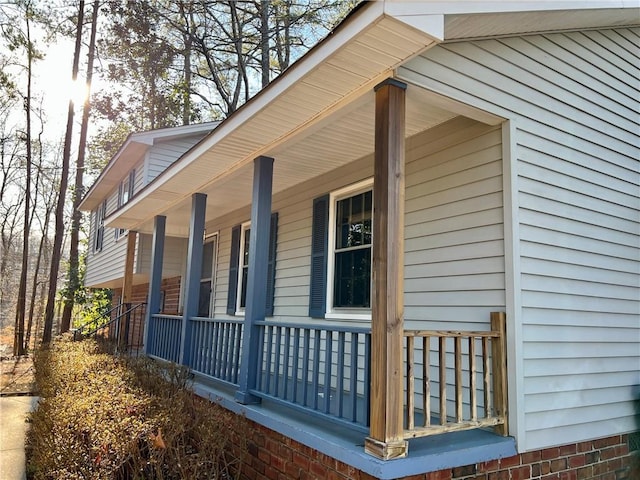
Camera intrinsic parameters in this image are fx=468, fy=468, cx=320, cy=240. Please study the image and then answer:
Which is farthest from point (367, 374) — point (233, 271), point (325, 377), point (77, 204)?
point (77, 204)

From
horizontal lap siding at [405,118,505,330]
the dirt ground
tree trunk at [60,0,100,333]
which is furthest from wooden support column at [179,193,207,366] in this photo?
tree trunk at [60,0,100,333]

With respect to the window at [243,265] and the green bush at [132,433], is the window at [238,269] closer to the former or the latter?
the window at [243,265]

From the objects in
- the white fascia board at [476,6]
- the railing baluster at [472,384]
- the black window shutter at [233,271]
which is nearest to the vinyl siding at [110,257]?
the black window shutter at [233,271]

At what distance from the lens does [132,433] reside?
10.5ft

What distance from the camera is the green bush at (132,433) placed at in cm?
308

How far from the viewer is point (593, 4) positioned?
3.79m

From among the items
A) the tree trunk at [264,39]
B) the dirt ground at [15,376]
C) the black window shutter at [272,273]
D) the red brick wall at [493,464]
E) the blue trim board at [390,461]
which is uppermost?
the tree trunk at [264,39]

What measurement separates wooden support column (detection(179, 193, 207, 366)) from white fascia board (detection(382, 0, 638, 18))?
13.6 ft

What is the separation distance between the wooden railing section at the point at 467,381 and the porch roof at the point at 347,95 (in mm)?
1616

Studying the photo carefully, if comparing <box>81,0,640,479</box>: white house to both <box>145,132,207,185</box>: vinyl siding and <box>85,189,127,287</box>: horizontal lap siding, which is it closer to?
<box>145,132,207,185</box>: vinyl siding

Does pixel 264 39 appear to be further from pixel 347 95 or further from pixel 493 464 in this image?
pixel 493 464

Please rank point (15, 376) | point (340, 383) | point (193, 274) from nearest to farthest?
point (340, 383), point (193, 274), point (15, 376)

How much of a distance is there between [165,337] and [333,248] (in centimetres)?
286

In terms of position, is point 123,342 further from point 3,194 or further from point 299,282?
point 3,194
